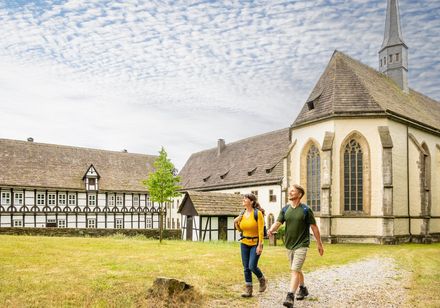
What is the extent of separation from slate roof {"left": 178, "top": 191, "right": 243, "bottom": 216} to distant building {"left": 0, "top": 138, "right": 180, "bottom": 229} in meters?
16.1

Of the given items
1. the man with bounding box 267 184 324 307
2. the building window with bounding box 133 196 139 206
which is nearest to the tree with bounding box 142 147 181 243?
the man with bounding box 267 184 324 307

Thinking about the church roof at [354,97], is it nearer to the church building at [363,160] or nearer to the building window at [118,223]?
the church building at [363,160]

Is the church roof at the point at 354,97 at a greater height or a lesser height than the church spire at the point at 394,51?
lesser

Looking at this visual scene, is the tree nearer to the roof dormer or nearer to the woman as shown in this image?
the woman

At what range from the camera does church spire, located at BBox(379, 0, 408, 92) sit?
3547cm

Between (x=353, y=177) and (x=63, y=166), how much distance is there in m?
30.7

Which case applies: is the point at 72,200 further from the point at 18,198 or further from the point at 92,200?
the point at 18,198

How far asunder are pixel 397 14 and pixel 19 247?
34.5 m

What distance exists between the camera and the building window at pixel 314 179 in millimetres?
28625

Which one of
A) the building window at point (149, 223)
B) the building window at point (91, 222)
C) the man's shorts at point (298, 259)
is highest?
the man's shorts at point (298, 259)

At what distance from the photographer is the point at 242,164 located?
43781 millimetres

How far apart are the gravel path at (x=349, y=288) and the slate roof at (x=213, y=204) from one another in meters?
17.1

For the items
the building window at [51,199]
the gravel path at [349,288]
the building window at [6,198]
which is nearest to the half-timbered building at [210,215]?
the building window at [51,199]

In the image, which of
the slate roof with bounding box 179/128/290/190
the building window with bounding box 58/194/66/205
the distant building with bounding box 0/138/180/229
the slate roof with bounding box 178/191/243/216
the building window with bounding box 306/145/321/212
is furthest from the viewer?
the building window with bounding box 58/194/66/205
